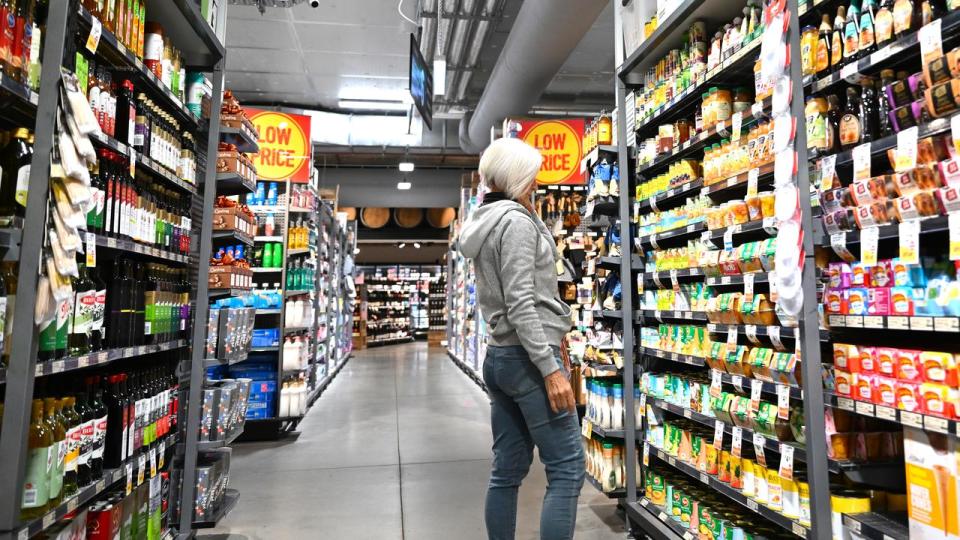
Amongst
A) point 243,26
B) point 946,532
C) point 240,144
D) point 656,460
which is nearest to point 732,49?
point 946,532

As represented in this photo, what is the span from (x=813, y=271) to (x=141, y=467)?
2.73 meters

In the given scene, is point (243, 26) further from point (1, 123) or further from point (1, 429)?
point (1, 429)

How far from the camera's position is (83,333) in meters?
1.94

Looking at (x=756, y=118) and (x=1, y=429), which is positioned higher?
(x=756, y=118)

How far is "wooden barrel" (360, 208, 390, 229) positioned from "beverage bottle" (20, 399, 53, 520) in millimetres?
12813

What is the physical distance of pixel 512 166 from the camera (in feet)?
6.93

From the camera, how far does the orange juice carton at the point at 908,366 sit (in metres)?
1.66

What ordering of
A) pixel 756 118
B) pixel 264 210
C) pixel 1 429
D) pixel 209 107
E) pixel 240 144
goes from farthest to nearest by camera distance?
pixel 264 210, pixel 240 144, pixel 209 107, pixel 756 118, pixel 1 429

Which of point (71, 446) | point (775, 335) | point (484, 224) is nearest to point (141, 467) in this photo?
point (71, 446)

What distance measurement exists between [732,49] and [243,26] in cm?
665

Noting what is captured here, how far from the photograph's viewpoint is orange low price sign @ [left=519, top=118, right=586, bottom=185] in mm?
5715

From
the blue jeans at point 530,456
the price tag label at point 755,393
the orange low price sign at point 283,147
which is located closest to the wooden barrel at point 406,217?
the orange low price sign at point 283,147

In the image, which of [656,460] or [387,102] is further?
[387,102]

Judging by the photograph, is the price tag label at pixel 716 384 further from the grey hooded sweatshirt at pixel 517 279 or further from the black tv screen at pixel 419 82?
the black tv screen at pixel 419 82
